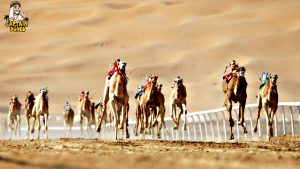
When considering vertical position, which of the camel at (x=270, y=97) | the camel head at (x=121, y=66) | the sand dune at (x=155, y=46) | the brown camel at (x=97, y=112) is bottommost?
the camel at (x=270, y=97)

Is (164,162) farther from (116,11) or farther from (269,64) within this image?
(116,11)

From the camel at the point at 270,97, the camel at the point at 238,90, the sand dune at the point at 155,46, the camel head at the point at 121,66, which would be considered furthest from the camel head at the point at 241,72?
the sand dune at the point at 155,46

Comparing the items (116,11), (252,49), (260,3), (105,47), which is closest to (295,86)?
(252,49)

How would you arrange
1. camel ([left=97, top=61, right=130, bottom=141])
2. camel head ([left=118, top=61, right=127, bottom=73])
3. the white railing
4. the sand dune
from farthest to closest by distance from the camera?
the sand dune < the white railing < camel ([left=97, top=61, right=130, bottom=141]) < camel head ([left=118, top=61, right=127, bottom=73])

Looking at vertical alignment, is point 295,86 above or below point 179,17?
below

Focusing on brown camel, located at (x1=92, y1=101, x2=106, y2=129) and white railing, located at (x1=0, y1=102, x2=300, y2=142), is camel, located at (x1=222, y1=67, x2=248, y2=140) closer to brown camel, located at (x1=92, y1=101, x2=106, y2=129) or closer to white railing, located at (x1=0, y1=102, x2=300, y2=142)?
white railing, located at (x1=0, y1=102, x2=300, y2=142)

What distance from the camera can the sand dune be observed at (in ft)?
275

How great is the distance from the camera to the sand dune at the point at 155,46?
83.8 meters

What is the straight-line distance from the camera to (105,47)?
10369cm

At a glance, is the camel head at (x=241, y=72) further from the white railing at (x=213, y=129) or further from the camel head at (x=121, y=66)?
the camel head at (x=121, y=66)

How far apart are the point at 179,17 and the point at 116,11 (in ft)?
45.6

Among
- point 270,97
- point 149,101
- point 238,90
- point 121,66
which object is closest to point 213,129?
point 149,101

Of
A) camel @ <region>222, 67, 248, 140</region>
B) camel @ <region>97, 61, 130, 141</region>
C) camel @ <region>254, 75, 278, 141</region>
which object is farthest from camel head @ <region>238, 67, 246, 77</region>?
camel @ <region>97, 61, 130, 141</region>

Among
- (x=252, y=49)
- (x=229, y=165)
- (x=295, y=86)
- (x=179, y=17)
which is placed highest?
(x=179, y=17)
